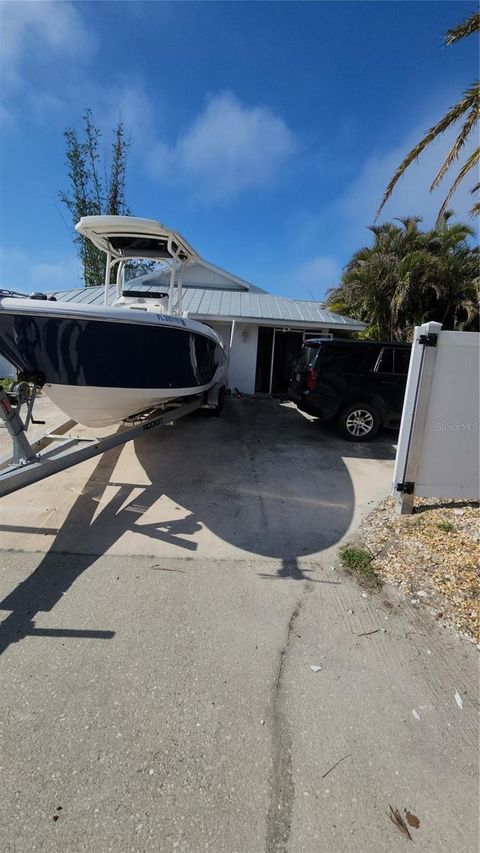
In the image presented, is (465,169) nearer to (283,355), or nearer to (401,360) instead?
(401,360)

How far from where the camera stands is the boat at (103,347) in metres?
3.69

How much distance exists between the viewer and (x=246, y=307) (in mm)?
11969

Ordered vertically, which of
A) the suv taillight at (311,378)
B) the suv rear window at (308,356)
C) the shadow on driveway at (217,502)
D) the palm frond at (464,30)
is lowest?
the shadow on driveway at (217,502)

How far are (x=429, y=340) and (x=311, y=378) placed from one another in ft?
10.1

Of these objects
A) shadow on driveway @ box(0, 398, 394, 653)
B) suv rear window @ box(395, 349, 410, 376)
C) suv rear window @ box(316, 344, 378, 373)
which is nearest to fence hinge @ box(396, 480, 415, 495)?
shadow on driveway @ box(0, 398, 394, 653)

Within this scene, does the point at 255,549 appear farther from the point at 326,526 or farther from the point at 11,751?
the point at 11,751

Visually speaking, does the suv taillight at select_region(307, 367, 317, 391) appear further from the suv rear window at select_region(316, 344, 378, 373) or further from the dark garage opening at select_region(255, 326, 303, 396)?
the dark garage opening at select_region(255, 326, 303, 396)

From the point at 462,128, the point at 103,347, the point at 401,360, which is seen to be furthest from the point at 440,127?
the point at 103,347

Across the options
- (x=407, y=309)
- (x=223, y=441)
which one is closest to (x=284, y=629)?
(x=223, y=441)

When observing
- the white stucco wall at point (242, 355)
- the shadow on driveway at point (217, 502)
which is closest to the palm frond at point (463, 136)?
the shadow on driveway at point (217, 502)

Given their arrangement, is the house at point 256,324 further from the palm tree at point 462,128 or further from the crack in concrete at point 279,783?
the crack in concrete at point 279,783

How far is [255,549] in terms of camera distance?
3.51 metres

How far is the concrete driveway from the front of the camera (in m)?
1.54

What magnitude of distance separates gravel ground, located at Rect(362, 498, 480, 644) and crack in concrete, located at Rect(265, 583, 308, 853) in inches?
57.9
